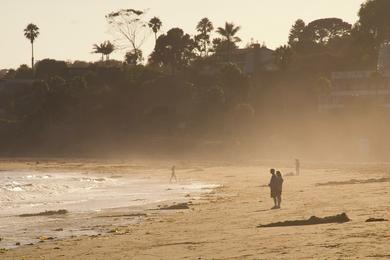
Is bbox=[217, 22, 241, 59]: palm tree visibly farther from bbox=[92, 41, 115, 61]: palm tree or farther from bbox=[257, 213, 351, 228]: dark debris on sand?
bbox=[257, 213, 351, 228]: dark debris on sand

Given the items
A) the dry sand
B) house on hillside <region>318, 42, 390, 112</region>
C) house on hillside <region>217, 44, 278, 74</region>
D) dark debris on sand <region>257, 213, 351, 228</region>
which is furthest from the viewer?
house on hillside <region>217, 44, 278, 74</region>

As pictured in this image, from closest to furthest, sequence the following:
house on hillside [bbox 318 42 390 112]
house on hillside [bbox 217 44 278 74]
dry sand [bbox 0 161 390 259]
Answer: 1. dry sand [bbox 0 161 390 259]
2. house on hillside [bbox 318 42 390 112]
3. house on hillside [bbox 217 44 278 74]

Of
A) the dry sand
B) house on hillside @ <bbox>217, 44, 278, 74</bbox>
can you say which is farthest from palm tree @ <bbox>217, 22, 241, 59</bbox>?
the dry sand

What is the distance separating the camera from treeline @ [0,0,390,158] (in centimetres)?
8444

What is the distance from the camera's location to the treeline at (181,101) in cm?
8444

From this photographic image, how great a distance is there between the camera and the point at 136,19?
393 feet

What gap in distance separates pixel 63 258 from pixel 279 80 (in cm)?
7908

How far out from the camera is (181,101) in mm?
95688

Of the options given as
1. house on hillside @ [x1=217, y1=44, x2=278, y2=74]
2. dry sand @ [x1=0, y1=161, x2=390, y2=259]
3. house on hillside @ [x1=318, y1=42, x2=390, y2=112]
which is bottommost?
dry sand @ [x1=0, y1=161, x2=390, y2=259]

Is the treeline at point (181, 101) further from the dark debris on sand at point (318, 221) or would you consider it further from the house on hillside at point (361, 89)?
the dark debris on sand at point (318, 221)

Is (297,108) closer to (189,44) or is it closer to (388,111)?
(388,111)

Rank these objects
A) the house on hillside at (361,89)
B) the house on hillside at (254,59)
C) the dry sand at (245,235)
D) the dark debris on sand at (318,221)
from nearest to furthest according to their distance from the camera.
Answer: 1. the dry sand at (245,235)
2. the dark debris on sand at (318,221)
3. the house on hillside at (361,89)
4. the house on hillside at (254,59)

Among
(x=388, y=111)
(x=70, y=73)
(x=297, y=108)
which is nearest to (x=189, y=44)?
(x=70, y=73)

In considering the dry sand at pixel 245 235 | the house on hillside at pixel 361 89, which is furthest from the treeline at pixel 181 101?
the dry sand at pixel 245 235
